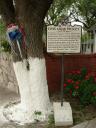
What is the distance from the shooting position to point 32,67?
7.52 meters

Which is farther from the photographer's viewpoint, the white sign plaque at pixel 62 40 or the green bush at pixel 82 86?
the green bush at pixel 82 86

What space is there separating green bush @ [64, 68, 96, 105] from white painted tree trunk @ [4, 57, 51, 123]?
755mm

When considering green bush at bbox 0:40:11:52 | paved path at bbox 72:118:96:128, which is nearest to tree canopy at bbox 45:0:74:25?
green bush at bbox 0:40:11:52

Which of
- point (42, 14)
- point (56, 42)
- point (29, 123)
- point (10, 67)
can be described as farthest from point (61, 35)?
point (10, 67)

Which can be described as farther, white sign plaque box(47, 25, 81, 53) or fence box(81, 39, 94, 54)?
fence box(81, 39, 94, 54)

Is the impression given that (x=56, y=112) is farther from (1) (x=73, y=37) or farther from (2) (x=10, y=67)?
(2) (x=10, y=67)

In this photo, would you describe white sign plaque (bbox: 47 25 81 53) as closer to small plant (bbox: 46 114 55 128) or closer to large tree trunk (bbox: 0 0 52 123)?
large tree trunk (bbox: 0 0 52 123)

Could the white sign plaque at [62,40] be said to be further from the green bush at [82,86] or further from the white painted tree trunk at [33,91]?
the green bush at [82,86]

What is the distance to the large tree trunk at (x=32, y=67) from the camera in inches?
292

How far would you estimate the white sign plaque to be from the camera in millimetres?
7336

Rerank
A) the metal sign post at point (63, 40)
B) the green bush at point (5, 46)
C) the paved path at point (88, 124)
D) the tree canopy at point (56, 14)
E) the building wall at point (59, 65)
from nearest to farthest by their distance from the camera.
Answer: the paved path at point (88, 124), the metal sign post at point (63, 40), the building wall at point (59, 65), the green bush at point (5, 46), the tree canopy at point (56, 14)

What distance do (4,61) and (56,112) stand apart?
458 centimetres

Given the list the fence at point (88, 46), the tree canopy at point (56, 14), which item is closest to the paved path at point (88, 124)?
the fence at point (88, 46)

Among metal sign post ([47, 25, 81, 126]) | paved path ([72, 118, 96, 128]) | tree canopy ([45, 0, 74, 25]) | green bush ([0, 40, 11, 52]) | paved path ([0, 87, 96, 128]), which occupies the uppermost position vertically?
Answer: tree canopy ([45, 0, 74, 25])
